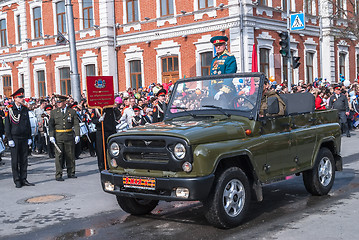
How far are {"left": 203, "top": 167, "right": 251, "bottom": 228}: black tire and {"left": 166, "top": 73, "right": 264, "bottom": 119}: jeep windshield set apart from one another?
1.05 m

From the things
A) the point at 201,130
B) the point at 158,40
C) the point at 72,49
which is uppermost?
the point at 158,40

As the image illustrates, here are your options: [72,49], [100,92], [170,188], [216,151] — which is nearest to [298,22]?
[72,49]

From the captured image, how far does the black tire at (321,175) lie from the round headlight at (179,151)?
3.03m

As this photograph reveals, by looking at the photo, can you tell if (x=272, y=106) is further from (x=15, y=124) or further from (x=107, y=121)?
(x=15, y=124)

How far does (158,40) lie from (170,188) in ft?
75.1

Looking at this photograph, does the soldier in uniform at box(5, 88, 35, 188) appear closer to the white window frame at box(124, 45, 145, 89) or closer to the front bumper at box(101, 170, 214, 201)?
the front bumper at box(101, 170, 214, 201)

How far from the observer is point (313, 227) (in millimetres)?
6375

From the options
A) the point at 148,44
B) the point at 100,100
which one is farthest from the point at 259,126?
the point at 148,44

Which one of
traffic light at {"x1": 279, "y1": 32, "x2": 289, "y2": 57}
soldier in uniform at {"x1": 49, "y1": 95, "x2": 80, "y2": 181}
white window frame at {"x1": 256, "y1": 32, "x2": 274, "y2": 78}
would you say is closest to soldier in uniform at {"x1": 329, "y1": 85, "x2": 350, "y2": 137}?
traffic light at {"x1": 279, "y1": 32, "x2": 289, "y2": 57}

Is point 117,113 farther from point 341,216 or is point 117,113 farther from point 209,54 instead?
point 209,54

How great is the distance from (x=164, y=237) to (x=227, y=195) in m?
1.00

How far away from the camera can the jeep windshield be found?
23.8ft

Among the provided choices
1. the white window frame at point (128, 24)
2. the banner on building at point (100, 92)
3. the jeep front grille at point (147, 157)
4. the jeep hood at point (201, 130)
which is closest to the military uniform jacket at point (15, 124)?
the banner on building at point (100, 92)

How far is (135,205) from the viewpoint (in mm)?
7336
